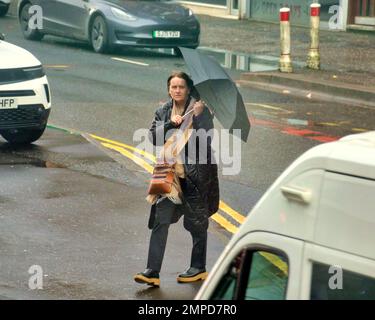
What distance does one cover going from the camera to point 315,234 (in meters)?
3.86

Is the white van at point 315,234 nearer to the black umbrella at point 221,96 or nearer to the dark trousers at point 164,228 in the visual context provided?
the black umbrella at point 221,96

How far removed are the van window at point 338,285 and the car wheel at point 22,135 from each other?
9987 millimetres

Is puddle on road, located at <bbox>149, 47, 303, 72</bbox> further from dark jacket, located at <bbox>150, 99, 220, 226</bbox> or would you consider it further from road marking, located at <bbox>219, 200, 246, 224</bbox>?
dark jacket, located at <bbox>150, 99, 220, 226</bbox>

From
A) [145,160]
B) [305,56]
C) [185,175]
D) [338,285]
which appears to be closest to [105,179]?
[145,160]

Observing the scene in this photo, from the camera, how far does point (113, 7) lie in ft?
75.8

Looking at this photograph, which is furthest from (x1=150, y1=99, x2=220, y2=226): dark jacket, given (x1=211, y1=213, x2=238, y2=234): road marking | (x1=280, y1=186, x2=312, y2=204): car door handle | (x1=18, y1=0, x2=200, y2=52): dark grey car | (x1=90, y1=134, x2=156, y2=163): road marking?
(x1=18, y1=0, x2=200, y2=52): dark grey car

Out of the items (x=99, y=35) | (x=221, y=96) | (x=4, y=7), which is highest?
(x=4, y=7)

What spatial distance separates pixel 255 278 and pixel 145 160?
9.24 meters

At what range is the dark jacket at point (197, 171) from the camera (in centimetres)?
846

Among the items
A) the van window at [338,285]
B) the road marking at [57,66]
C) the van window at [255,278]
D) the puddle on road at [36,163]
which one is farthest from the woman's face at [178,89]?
the road marking at [57,66]

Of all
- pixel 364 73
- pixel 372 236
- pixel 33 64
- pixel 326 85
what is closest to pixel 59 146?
pixel 33 64

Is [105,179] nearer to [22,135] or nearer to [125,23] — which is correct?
[22,135]

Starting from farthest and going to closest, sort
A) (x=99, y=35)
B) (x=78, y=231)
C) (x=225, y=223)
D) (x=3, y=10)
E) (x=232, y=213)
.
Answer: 1. (x=3, y=10)
2. (x=99, y=35)
3. (x=232, y=213)
4. (x=225, y=223)
5. (x=78, y=231)
